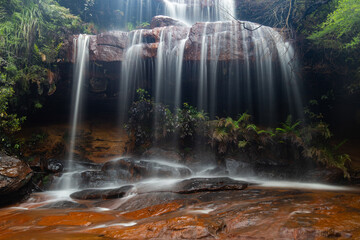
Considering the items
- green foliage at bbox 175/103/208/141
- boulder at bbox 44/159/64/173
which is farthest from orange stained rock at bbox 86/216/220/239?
green foliage at bbox 175/103/208/141

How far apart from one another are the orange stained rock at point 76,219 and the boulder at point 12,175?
2.41 meters

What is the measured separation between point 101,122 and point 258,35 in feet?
31.6

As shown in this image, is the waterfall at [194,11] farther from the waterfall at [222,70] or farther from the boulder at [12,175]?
the boulder at [12,175]

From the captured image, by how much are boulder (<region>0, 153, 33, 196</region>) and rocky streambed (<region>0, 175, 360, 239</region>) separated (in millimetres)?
543

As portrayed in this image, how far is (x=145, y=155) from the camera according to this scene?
9.28 m

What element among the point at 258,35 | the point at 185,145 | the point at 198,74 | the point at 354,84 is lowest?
the point at 185,145

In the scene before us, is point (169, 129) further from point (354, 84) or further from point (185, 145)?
point (354, 84)

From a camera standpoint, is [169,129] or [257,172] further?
[169,129]

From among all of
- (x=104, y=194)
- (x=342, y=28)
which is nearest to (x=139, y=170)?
(x=104, y=194)

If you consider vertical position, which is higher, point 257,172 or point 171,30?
point 171,30

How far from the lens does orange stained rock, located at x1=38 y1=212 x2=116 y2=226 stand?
3268 mm

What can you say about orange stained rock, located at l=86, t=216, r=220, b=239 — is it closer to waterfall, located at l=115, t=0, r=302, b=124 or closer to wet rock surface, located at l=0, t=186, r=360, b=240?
wet rock surface, located at l=0, t=186, r=360, b=240

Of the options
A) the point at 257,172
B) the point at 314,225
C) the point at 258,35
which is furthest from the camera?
the point at 258,35

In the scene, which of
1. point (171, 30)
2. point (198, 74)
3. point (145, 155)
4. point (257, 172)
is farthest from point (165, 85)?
point (257, 172)
